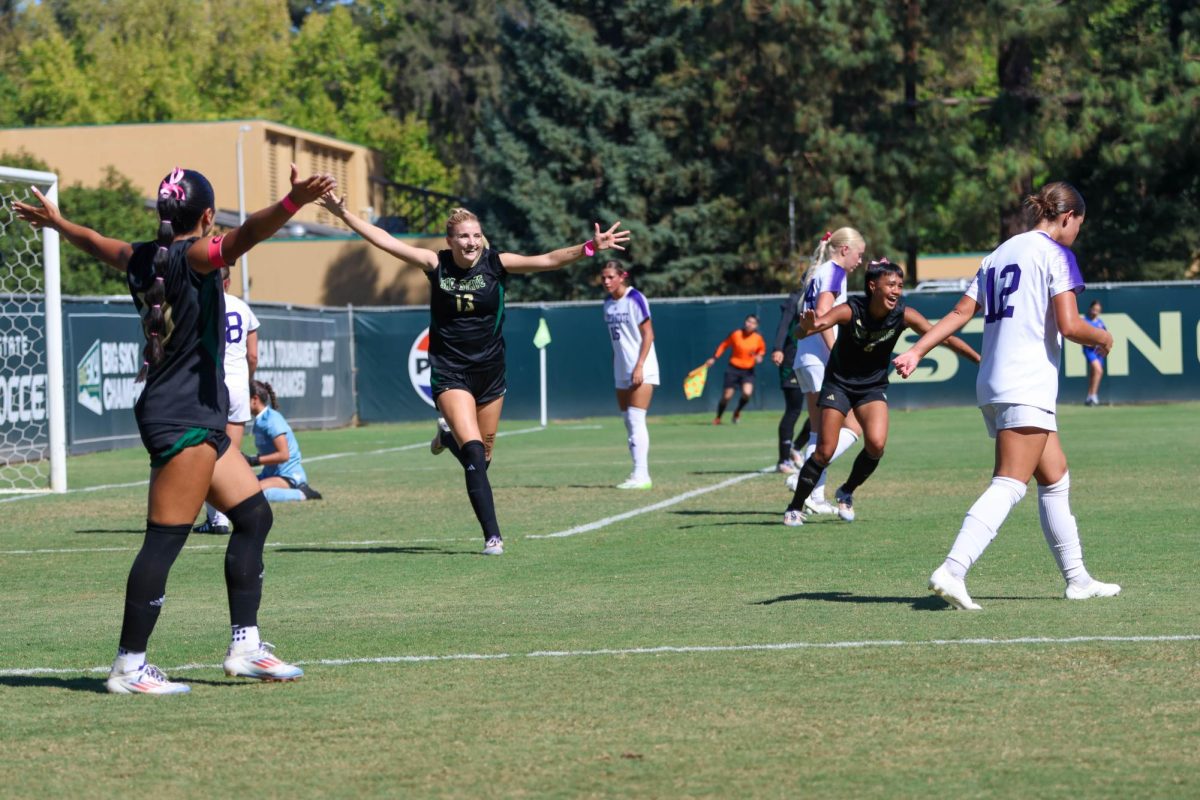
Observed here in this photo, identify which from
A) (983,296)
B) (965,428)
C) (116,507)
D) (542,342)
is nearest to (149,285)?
(983,296)

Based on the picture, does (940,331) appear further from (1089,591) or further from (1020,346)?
(1089,591)

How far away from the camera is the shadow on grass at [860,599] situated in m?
8.14

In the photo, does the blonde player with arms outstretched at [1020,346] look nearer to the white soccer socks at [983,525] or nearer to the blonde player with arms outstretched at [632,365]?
the white soccer socks at [983,525]

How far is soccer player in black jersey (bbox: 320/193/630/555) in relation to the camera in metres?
11.0

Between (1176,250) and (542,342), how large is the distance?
71.7 feet

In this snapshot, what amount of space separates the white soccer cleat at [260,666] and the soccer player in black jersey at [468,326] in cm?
439

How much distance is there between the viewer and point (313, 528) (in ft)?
43.1

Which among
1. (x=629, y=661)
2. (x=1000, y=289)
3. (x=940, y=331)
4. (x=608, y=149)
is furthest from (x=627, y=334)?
(x=608, y=149)

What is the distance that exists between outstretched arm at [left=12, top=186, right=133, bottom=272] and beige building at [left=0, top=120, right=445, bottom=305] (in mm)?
49876

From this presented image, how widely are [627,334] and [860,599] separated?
327 inches

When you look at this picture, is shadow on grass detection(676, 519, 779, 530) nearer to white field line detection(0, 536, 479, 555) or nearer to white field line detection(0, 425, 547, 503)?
white field line detection(0, 536, 479, 555)

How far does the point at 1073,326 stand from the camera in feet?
24.9

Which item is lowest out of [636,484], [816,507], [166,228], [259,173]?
[636,484]

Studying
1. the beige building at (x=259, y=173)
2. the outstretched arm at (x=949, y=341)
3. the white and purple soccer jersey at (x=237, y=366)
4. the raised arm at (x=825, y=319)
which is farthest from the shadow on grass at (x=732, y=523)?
the beige building at (x=259, y=173)
